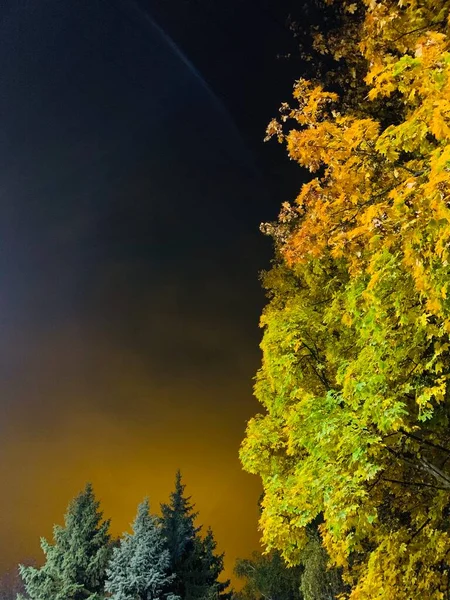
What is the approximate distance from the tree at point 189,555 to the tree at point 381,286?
12.1 metres

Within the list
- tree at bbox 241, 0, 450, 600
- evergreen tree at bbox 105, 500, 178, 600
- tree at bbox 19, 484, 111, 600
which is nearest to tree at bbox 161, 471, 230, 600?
evergreen tree at bbox 105, 500, 178, 600

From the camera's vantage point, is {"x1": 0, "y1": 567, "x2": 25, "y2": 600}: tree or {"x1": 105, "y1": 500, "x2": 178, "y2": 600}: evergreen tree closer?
{"x1": 105, "y1": 500, "x2": 178, "y2": 600}: evergreen tree

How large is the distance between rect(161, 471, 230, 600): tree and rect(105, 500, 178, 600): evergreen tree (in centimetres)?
140

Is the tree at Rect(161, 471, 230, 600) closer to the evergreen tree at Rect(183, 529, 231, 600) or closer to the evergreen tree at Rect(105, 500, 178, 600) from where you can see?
the evergreen tree at Rect(183, 529, 231, 600)

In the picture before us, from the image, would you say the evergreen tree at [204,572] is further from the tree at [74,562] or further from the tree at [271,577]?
the tree at [271,577]

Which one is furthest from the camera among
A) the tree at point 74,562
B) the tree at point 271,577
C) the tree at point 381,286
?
the tree at point 271,577

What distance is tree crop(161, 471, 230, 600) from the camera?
1786 cm

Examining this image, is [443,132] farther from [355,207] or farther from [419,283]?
[355,207]

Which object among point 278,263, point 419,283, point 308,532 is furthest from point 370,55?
point 308,532

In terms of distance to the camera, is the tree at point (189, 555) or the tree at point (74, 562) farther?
the tree at point (189, 555)

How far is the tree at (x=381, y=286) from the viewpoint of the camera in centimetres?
399

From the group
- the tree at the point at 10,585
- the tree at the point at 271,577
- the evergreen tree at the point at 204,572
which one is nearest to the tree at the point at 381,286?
the evergreen tree at the point at 204,572

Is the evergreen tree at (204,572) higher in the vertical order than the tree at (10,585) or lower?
lower

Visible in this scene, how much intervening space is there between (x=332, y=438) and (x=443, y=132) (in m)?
3.76
